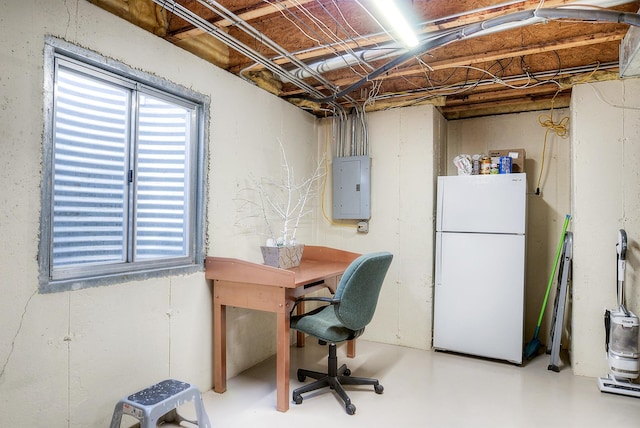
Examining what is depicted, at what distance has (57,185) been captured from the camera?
1.93m

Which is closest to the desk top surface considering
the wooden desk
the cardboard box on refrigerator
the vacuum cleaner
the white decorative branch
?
the wooden desk

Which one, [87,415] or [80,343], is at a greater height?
[80,343]

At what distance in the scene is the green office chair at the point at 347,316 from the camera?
95.0 inches

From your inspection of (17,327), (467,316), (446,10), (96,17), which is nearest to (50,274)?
(17,327)

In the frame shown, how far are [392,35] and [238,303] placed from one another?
6.89 ft

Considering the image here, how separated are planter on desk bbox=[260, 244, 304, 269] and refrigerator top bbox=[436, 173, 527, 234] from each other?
5.07ft

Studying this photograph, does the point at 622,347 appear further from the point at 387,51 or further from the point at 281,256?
the point at 387,51

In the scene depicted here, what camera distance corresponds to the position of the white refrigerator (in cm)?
335

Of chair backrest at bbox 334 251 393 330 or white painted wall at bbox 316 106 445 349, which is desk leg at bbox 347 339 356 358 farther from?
chair backrest at bbox 334 251 393 330

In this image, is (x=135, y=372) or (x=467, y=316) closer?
(x=135, y=372)

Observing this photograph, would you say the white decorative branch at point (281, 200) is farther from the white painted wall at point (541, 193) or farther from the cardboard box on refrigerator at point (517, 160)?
the white painted wall at point (541, 193)

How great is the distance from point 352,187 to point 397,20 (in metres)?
2.12

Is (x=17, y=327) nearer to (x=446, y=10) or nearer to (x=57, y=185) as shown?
(x=57, y=185)

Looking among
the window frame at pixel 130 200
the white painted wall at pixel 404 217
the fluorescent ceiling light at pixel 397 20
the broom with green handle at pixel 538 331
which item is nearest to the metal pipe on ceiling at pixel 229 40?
the window frame at pixel 130 200
